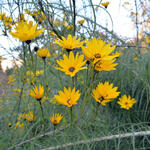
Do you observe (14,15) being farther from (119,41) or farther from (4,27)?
(119,41)

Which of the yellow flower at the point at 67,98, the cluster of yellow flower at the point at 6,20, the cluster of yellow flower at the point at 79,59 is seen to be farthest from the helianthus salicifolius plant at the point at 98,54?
the cluster of yellow flower at the point at 6,20

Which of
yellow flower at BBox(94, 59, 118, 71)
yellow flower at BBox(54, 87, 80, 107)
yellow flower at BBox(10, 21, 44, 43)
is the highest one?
yellow flower at BBox(10, 21, 44, 43)

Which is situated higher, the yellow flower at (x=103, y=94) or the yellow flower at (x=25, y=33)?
the yellow flower at (x=25, y=33)

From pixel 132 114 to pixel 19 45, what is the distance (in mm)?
789

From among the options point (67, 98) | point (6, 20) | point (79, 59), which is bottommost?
point (67, 98)

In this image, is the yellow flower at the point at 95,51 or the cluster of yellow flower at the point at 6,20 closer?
the yellow flower at the point at 95,51

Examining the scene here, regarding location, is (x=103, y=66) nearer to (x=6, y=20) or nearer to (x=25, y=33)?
(x=25, y=33)

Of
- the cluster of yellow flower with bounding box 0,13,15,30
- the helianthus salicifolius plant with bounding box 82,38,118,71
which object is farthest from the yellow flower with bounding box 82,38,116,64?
the cluster of yellow flower with bounding box 0,13,15,30

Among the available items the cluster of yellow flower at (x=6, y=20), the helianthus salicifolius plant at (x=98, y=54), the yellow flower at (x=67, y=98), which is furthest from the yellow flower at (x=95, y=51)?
the cluster of yellow flower at (x=6, y=20)

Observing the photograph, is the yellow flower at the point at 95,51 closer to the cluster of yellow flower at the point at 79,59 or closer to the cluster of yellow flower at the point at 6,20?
the cluster of yellow flower at the point at 79,59

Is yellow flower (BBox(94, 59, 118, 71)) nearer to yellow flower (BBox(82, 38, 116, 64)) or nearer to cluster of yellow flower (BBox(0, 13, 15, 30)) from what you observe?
yellow flower (BBox(82, 38, 116, 64))

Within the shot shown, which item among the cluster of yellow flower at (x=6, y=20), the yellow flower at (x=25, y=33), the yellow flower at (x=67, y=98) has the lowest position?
the yellow flower at (x=67, y=98)

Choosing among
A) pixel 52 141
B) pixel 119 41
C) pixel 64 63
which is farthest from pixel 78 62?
pixel 119 41

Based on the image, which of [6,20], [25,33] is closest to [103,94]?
[25,33]
